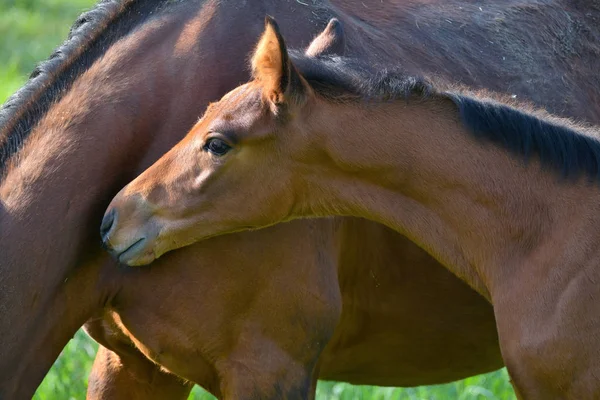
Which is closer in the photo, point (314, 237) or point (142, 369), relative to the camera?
point (314, 237)

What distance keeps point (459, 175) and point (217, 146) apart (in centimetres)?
88

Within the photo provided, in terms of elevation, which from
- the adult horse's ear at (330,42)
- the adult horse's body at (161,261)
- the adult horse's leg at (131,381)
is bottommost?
the adult horse's leg at (131,381)

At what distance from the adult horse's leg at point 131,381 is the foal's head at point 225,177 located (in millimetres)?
776

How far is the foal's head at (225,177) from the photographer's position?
4043 millimetres

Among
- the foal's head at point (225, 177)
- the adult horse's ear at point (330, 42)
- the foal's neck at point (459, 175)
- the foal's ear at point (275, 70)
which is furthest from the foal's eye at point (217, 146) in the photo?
the adult horse's ear at point (330, 42)

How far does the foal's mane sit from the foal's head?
0.09 m

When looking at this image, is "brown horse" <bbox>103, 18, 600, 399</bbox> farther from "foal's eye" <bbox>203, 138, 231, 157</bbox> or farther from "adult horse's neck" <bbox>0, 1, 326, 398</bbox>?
"adult horse's neck" <bbox>0, 1, 326, 398</bbox>

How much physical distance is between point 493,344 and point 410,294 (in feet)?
1.82

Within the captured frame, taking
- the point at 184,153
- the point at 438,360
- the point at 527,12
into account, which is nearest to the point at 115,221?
the point at 184,153

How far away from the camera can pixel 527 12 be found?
5352mm

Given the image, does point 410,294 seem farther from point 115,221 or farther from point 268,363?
point 115,221

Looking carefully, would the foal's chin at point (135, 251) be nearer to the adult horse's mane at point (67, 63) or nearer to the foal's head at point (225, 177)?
the foal's head at point (225, 177)

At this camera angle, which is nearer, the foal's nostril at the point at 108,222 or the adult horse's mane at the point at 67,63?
the foal's nostril at the point at 108,222

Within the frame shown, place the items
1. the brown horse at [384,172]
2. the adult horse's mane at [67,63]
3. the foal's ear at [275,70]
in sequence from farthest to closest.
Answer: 1. the adult horse's mane at [67,63]
2. the brown horse at [384,172]
3. the foal's ear at [275,70]
